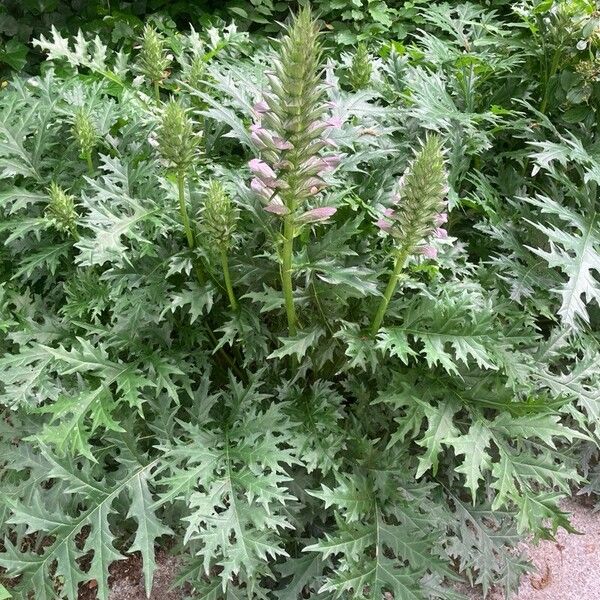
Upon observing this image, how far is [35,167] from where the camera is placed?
2.54 meters

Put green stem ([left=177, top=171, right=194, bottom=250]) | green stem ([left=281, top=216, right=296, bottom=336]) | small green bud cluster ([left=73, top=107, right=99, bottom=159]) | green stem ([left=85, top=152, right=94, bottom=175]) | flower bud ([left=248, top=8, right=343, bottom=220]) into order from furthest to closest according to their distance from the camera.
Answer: green stem ([left=85, top=152, right=94, bottom=175]) → small green bud cluster ([left=73, top=107, right=99, bottom=159]) → green stem ([left=177, top=171, right=194, bottom=250]) → green stem ([left=281, top=216, right=296, bottom=336]) → flower bud ([left=248, top=8, right=343, bottom=220])

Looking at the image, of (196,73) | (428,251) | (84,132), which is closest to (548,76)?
(428,251)

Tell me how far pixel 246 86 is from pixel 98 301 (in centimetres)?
91

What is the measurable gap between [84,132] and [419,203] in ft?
4.35

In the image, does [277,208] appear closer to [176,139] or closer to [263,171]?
[263,171]

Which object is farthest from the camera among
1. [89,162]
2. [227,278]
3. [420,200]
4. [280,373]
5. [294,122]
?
[89,162]

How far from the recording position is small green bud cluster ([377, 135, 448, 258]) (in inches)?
63.6

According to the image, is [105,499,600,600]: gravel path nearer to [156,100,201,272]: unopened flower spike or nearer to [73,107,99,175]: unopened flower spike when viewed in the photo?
[156,100,201,272]: unopened flower spike

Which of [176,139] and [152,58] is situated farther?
[152,58]

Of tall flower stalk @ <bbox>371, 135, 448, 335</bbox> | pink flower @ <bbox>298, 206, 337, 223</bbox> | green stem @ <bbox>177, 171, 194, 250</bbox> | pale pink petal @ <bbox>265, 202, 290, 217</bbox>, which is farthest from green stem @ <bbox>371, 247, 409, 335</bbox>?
green stem @ <bbox>177, 171, 194, 250</bbox>

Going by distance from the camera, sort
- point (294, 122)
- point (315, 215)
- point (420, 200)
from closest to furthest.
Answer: point (294, 122) < point (420, 200) < point (315, 215)

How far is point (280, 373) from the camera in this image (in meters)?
2.34

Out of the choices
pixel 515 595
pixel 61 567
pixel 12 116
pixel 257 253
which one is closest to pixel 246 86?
pixel 257 253

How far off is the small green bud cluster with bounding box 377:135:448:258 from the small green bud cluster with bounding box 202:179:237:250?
1.39 ft
